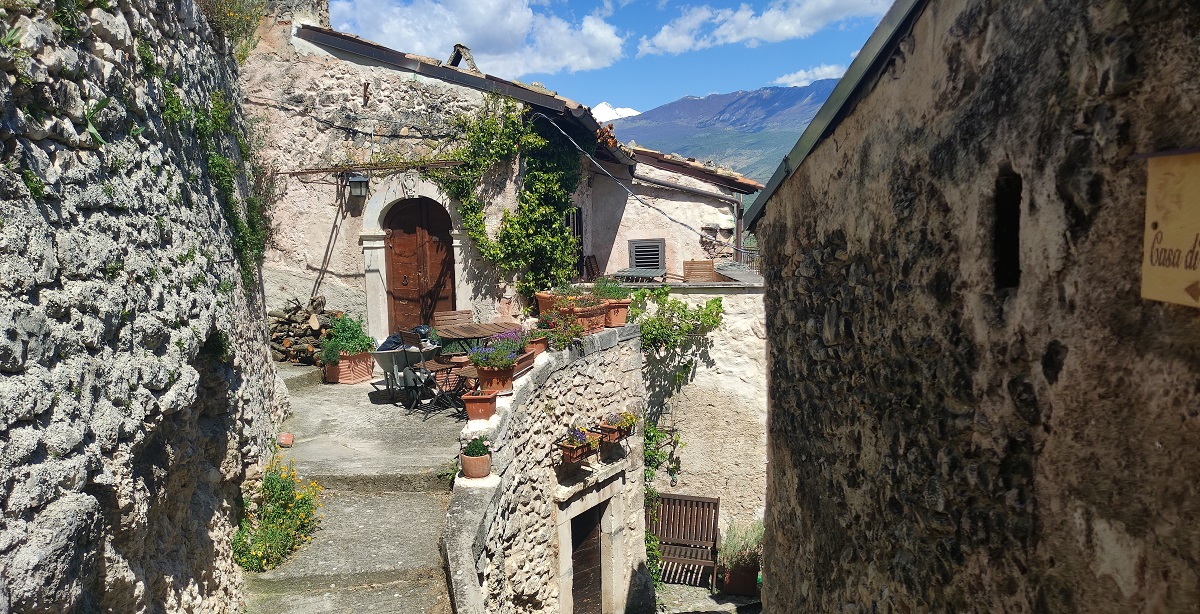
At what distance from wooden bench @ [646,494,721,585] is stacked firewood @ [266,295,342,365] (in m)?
5.58

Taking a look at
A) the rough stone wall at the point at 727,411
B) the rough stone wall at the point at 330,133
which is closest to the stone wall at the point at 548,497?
the rough stone wall at the point at 727,411

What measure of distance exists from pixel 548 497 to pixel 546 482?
0.17 meters

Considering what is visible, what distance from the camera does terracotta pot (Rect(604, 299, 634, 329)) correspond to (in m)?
9.30

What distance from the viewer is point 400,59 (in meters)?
10.6

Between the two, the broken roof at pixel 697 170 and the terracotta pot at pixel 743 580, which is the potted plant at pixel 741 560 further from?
the broken roof at pixel 697 170

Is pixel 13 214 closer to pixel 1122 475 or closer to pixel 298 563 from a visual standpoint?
pixel 298 563

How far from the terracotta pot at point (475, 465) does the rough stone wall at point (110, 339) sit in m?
1.74

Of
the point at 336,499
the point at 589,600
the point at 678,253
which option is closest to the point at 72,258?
the point at 336,499

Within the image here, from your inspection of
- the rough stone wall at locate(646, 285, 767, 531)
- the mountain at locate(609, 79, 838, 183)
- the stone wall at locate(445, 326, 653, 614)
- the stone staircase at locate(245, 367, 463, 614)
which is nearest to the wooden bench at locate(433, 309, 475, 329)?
the stone staircase at locate(245, 367, 463, 614)

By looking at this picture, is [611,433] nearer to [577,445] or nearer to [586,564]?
[577,445]

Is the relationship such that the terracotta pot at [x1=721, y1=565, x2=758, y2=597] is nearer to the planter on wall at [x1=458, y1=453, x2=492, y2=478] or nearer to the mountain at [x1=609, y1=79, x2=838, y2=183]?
the planter on wall at [x1=458, y1=453, x2=492, y2=478]

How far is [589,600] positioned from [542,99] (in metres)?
7.00

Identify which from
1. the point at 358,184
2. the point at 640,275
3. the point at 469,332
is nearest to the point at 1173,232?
the point at 469,332

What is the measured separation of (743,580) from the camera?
10.4 metres
